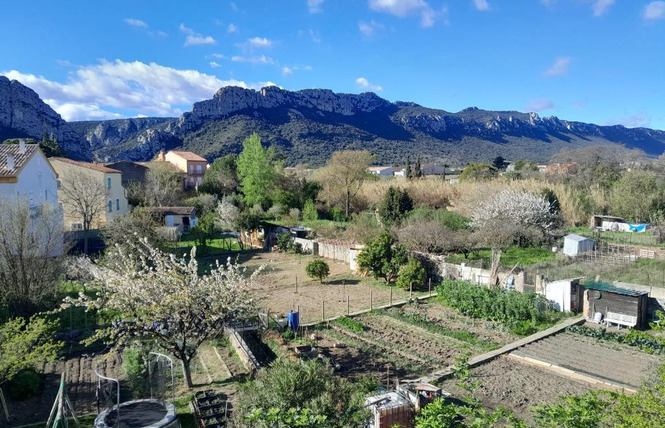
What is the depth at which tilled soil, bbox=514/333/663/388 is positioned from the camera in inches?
474

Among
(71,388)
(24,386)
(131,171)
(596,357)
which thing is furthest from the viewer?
(131,171)

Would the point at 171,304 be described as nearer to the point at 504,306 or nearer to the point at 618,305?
the point at 504,306

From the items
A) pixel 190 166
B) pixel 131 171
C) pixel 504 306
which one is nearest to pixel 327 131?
pixel 190 166

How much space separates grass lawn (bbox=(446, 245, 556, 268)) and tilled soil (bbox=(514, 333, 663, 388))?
818 centimetres

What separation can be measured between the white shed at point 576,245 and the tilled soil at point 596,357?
41.2 feet

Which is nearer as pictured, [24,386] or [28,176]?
[24,386]

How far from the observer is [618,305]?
52.3 ft

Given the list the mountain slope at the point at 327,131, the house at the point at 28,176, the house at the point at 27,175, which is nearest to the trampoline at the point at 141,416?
the house at the point at 28,176

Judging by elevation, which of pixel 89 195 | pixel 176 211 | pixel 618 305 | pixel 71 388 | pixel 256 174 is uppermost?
pixel 256 174

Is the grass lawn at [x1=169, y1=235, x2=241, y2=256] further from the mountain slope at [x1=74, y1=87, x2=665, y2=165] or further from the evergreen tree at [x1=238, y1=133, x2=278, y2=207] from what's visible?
the mountain slope at [x1=74, y1=87, x2=665, y2=165]

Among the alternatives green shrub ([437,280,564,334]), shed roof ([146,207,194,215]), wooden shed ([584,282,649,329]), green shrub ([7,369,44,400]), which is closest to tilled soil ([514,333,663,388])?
green shrub ([437,280,564,334])

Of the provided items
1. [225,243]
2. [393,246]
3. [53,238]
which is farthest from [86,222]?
[393,246]

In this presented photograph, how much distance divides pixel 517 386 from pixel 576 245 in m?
17.8

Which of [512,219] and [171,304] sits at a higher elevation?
[512,219]
